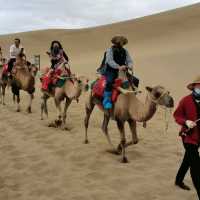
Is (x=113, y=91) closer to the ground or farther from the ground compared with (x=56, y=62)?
closer to the ground

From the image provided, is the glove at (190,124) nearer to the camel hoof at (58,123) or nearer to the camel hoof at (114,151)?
the camel hoof at (114,151)

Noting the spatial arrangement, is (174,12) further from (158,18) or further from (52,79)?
(52,79)

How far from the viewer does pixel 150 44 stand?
66438 mm

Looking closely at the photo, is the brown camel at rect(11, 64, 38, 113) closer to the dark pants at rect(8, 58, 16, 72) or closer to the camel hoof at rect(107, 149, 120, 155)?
the dark pants at rect(8, 58, 16, 72)

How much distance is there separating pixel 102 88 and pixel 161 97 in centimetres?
228

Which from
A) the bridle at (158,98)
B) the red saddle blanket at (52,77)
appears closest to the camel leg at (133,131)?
the bridle at (158,98)

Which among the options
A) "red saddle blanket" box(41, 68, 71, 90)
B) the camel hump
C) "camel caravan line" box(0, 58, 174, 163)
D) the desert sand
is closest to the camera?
the desert sand

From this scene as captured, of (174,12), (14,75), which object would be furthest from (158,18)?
(14,75)

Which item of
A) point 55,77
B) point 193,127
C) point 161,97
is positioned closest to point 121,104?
point 161,97

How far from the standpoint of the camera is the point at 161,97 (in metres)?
9.85

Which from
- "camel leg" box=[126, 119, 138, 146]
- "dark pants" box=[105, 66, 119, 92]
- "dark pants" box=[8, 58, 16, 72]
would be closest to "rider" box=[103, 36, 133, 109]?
"dark pants" box=[105, 66, 119, 92]

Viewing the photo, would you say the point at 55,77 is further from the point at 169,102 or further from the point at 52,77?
the point at 169,102

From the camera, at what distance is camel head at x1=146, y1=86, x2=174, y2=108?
9750mm

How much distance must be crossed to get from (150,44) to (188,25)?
8.21m
